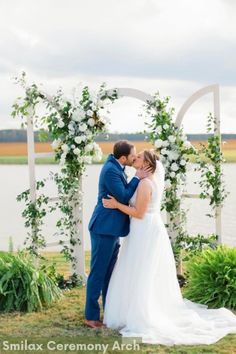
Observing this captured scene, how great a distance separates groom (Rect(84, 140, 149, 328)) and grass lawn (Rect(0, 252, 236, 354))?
25cm

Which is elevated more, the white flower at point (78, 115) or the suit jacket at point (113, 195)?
the white flower at point (78, 115)

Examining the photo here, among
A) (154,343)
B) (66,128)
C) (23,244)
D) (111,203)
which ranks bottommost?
(154,343)

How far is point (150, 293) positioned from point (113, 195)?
38.5 inches

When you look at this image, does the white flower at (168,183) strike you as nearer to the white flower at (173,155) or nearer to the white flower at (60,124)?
the white flower at (173,155)

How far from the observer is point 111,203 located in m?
6.12

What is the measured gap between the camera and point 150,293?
20.5 ft

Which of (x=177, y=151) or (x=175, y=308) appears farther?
(x=177, y=151)

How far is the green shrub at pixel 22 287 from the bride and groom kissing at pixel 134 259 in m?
0.82

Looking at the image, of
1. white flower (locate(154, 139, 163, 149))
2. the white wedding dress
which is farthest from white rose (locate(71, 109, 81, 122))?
the white wedding dress

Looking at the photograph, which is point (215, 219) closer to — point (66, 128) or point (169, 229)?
point (169, 229)

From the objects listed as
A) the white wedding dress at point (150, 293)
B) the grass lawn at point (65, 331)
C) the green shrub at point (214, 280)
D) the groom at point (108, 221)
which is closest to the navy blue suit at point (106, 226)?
the groom at point (108, 221)

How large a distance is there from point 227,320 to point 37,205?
2.83 metres

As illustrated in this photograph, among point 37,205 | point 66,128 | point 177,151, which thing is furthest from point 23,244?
point 177,151

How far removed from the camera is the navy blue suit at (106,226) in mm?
6125
